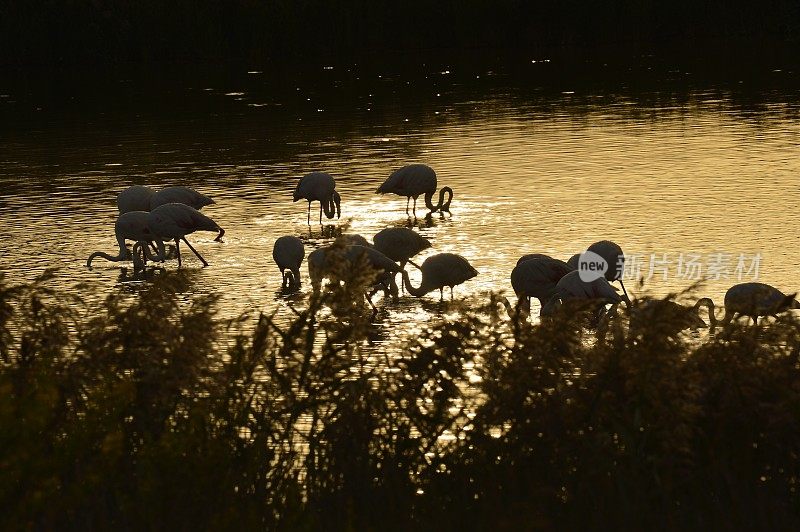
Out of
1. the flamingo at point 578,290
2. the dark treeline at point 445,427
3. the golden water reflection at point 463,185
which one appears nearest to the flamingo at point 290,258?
the golden water reflection at point 463,185

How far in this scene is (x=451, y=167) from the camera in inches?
680

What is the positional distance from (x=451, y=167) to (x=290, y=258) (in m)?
7.22

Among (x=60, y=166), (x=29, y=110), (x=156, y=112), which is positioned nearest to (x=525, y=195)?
(x=60, y=166)

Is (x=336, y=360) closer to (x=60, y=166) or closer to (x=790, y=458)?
(x=790, y=458)

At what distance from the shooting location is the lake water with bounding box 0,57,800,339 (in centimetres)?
1129

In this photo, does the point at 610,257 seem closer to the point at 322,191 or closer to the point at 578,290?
the point at 578,290

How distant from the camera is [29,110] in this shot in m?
28.9

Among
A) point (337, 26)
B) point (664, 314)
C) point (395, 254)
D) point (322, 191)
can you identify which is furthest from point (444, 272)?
point (337, 26)

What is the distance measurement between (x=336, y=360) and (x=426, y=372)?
36 centimetres

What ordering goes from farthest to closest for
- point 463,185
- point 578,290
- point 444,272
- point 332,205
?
point 463,185
point 332,205
point 444,272
point 578,290

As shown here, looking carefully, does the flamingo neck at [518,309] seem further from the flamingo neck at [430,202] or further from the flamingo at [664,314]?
the flamingo neck at [430,202]

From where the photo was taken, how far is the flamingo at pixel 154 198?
1282 centimetres

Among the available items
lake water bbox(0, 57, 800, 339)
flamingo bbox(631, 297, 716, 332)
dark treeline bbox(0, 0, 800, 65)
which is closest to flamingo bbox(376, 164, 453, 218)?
lake water bbox(0, 57, 800, 339)

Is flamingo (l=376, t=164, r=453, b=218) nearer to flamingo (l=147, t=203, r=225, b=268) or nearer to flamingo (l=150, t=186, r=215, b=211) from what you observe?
flamingo (l=150, t=186, r=215, b=211)
